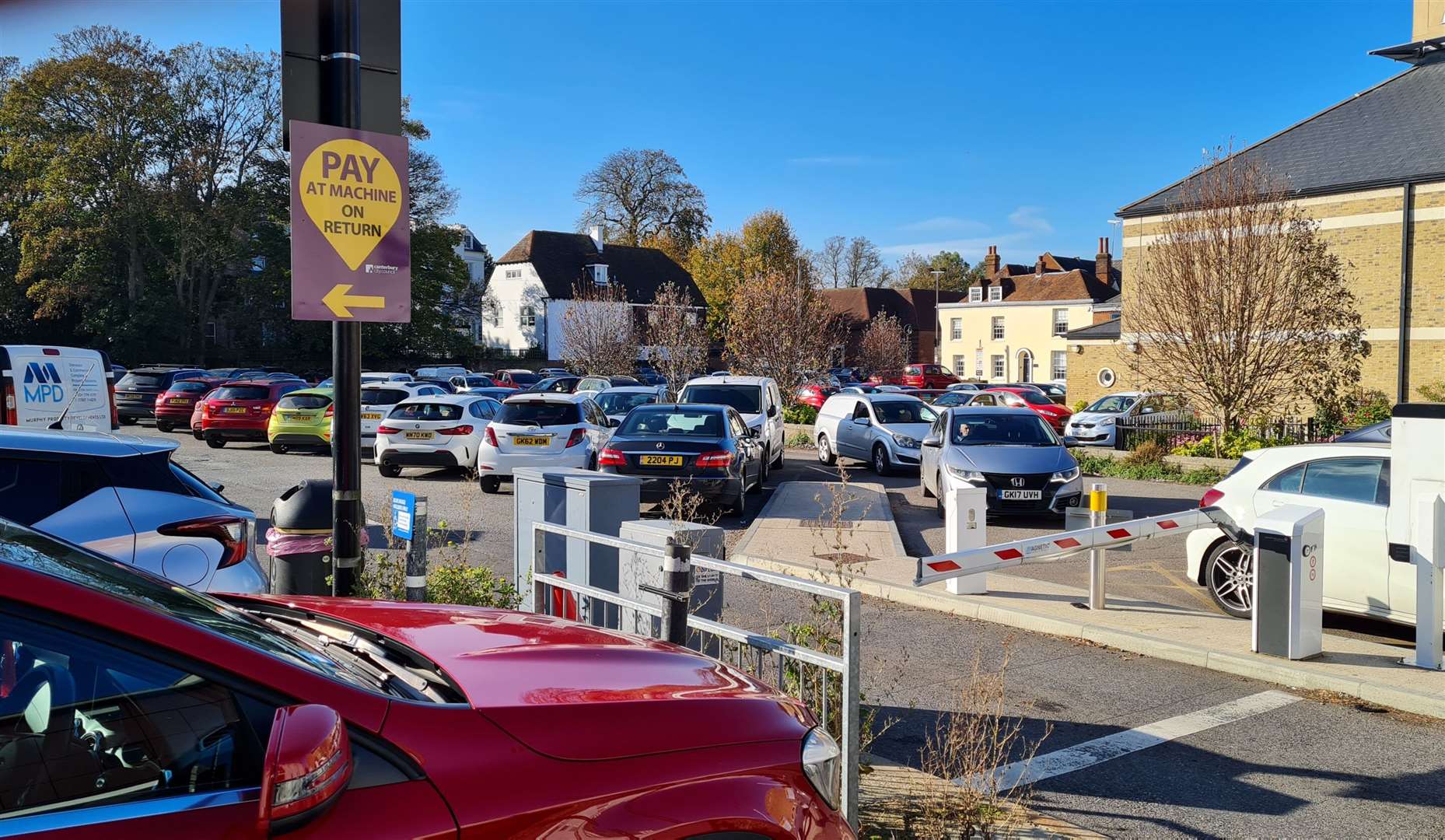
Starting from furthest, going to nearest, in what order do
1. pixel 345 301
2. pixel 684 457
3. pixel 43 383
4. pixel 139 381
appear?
pixel 139 381 < pixel 684 457 < pixel 43 383 < pixel 345 301

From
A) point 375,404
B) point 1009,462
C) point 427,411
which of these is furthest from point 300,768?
point 375,404

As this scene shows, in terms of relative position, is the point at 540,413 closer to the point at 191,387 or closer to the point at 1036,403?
the point at 191,387

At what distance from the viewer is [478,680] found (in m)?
2.66

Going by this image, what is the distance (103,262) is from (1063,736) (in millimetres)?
53467


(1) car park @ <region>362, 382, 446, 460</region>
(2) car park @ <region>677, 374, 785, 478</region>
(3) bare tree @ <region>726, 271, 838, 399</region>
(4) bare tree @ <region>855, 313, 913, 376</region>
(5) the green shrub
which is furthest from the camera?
(4) bare tree @ <region>855, 313, 913, 376</region>

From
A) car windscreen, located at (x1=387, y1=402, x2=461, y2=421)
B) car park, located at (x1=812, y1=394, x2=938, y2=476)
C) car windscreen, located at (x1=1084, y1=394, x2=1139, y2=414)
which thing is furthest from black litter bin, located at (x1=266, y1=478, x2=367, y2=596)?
car windscreen, located at (x1=1084, y1=394, x2=1139, y2=414)

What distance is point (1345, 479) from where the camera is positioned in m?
8.84

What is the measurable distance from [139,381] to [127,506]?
30.4 metres

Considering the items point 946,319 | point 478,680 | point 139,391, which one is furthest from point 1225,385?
point 946,319

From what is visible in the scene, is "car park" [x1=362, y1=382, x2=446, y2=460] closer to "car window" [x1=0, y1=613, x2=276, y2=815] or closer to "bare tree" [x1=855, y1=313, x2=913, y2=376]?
"car window" [x1=0, y1=613, x2=276, y2=815]

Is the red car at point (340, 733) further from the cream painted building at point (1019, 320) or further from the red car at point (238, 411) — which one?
the cream painted building at point (1019, 320)

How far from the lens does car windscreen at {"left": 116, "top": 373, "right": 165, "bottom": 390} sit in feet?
107

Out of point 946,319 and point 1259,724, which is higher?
point 946,319

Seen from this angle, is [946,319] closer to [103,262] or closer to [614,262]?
[614,262]
